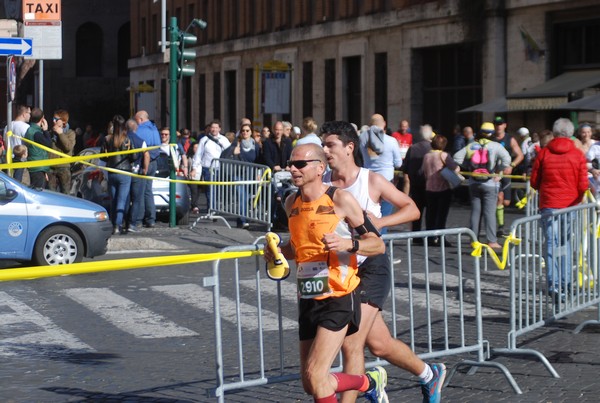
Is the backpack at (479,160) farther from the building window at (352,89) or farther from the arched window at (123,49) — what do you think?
the arched window at (123,49)

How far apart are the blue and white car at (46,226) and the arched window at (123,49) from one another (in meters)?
65.1

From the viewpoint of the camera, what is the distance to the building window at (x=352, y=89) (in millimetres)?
46562

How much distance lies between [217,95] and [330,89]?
41.9 feet

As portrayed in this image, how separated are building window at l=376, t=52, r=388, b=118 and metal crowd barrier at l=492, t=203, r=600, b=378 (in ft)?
110

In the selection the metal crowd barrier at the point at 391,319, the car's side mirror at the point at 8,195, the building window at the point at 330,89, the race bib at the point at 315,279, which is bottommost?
the metal crowd barrier at the point at 391,319

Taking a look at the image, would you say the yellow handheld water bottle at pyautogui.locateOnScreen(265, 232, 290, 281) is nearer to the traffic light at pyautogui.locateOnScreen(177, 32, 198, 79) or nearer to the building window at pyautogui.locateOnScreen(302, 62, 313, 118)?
the traffic light at pyautogui.locateOnScreen(177, 32, 198, 79)

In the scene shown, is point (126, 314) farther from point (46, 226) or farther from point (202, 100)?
point (202, 100)

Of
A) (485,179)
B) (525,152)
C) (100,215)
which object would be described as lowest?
(100,215)

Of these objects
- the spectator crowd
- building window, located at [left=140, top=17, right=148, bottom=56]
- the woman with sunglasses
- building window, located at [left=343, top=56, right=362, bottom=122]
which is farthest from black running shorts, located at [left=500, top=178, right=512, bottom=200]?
building window, located at [left=140, top=17, right=148, bottom=56]

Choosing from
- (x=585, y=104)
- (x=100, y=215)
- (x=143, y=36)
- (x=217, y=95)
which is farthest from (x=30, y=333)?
(x=143, y=36)

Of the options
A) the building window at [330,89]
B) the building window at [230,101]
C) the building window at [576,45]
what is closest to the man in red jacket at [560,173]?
the building window at [576,45]

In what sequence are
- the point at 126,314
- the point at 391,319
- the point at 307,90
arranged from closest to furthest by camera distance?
1. the point at 391,319
2. the point at 126,314
3. the point at 307,90

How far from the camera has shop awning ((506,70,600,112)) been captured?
3238 centimetres

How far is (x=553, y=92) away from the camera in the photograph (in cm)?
3300
